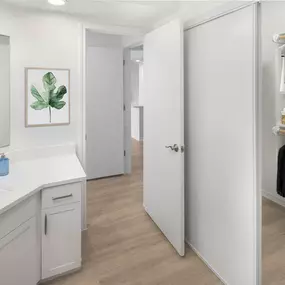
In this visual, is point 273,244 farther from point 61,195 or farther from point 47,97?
point 47,97

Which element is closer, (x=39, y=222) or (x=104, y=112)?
(x=39, y=222)

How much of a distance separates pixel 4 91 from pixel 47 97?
0.35 metres

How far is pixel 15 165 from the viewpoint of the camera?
Result: 7.61 feet

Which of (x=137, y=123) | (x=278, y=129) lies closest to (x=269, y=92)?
(x=278, y=129)

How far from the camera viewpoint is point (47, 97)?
2.49m

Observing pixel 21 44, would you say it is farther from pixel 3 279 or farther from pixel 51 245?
pixel 3 279

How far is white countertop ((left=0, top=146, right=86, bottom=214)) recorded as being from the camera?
5.40 ft

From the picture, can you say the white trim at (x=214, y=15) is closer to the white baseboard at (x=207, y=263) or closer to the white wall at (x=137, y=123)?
the white baseboard at (x=207, y=263)

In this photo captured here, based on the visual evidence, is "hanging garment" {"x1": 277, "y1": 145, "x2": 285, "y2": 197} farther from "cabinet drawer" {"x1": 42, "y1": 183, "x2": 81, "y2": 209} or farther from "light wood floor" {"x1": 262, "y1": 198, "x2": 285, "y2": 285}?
"cabinet drawer" {"x1": 42, "y1": 183, "x2": 81, "y2": 209}

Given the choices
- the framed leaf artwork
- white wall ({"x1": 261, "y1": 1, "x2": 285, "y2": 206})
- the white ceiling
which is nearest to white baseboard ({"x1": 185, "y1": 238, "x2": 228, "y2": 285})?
white wall ({"x1": 261, "y1": 1, "x2": 285, "y2": 206})

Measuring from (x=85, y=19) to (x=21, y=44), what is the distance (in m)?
0.63

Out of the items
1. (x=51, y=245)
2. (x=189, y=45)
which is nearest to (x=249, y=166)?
(x=189, y=45)

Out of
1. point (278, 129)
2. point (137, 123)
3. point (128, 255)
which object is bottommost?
point (128, 255)

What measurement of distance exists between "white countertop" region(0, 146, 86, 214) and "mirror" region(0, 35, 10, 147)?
0.72 feet
